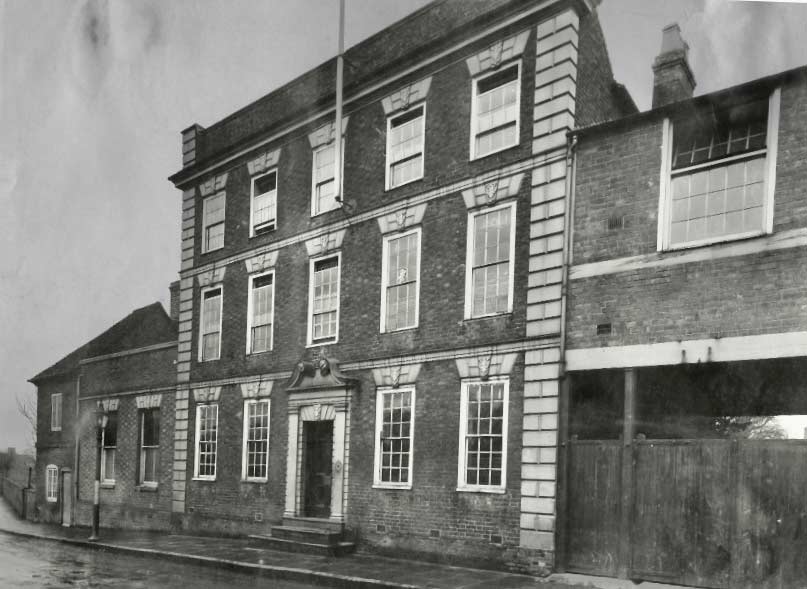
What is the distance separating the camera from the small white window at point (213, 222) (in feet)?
62.7

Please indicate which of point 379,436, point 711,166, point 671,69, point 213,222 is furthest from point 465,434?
point 213,222

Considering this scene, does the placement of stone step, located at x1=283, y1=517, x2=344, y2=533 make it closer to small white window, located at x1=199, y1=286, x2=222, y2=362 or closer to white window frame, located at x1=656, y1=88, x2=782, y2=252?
small white window, located at x1=199, y1=286, x2=222, y2=362

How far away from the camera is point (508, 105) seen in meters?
13.0

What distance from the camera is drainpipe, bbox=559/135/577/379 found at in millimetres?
11500

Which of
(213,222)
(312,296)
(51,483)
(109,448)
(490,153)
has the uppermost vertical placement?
(490,153)

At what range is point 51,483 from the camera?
26.1 meters

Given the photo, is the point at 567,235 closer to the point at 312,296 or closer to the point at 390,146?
the point at 390,146

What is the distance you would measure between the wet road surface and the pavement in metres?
0.18

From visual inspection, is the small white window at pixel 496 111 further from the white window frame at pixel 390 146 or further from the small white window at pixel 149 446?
the small white window at pixel 149 446

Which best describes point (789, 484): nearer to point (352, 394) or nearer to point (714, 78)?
point (714, 78)

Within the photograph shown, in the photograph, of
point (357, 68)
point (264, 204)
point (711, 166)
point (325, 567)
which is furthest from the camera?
point (264, 204)

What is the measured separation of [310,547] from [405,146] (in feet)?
26.3

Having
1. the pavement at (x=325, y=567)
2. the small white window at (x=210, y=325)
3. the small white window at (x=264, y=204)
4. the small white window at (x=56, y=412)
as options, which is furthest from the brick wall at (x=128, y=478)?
the small white window at (x=264, y=204)

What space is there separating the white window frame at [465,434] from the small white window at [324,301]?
12.3ft
